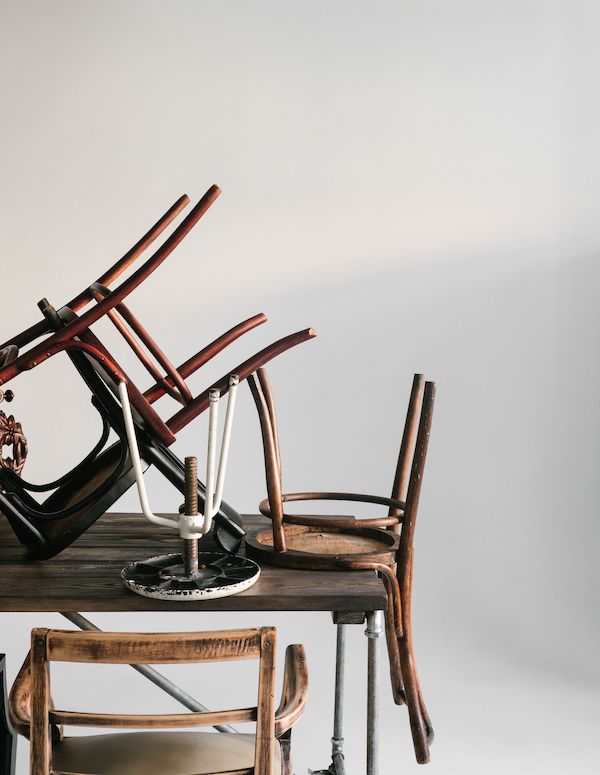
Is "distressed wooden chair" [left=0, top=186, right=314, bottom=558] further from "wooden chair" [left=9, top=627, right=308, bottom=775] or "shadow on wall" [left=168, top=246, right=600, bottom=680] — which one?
"shadow on wall" [left=168, top=246, right=600, bottom=680]

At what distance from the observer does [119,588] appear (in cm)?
174

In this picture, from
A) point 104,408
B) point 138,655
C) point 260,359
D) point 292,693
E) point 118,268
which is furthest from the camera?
point 118,268

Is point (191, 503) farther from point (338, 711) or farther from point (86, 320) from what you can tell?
point (338, 711)

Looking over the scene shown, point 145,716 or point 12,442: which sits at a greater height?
point 12,442

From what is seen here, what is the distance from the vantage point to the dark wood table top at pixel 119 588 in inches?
65.3

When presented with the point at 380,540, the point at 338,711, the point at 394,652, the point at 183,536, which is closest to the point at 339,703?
the point at 338,711

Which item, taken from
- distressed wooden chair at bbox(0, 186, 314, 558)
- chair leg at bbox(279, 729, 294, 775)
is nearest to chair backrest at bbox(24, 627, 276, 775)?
chair leg at bbox(279, 729, 294, 775)

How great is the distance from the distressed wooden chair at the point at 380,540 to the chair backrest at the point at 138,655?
0.50 metres

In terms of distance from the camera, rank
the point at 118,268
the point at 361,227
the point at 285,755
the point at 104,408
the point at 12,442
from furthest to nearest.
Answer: the point at 361,227, the point at 12,442, the point at 118,268, the point at 104,408, the point at 285,755

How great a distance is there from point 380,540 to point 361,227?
230cm

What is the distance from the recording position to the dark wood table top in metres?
1.66

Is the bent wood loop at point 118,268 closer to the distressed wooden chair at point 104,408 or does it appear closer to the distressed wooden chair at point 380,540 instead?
the distressed wooden chair at point 104,408

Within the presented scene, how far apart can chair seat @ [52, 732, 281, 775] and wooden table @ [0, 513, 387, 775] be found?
0.27 m

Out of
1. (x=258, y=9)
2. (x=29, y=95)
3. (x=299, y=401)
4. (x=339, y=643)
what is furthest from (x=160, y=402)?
(x=339, y=643)
